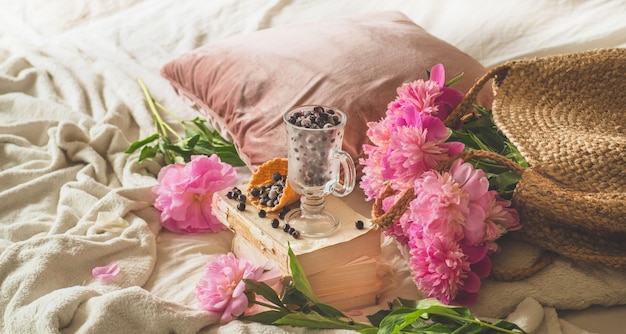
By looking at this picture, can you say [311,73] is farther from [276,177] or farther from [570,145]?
[570,145]

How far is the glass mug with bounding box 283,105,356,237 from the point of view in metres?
1.09

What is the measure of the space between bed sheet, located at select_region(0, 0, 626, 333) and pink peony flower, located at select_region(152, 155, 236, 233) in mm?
24

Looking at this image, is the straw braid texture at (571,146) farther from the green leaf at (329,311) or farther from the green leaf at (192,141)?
the green leaf at (192,141)

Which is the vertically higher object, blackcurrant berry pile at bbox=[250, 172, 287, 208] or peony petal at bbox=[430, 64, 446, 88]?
peony petal at bbox=[430, 64, 446, 88]

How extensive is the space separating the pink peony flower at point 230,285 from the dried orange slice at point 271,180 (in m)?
0.11

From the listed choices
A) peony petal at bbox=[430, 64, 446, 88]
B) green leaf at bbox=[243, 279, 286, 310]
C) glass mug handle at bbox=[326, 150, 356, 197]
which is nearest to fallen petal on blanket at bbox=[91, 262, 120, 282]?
green leaf at bbox=[243, 279, 286, 310]

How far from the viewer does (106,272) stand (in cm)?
120

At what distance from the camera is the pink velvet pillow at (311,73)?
4.53ft

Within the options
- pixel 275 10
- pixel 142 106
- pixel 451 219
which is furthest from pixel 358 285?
pixel 275 10

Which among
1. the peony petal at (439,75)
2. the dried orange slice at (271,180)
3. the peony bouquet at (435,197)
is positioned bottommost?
the dried orange slice at (271,180)

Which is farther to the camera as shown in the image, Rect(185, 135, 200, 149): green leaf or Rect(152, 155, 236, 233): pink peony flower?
Rect(185, 135, 200, 149): green leaf

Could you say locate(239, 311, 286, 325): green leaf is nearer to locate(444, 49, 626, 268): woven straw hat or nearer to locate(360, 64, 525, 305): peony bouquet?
locate(360, 64, 525, 305): peony bouquet

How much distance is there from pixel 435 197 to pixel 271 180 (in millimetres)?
326

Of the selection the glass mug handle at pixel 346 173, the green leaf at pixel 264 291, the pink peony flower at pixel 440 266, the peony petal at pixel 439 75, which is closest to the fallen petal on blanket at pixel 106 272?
the green leaf at pixel 264 291
